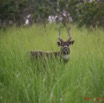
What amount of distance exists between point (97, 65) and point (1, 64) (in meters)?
1.34

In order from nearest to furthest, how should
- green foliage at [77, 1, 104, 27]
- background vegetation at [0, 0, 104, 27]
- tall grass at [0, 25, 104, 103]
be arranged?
tall grass at [0, 25, 104, 103] → green foliage at [77, 1, 104, 27] → background vegetation at [0, 0, 104, 27]

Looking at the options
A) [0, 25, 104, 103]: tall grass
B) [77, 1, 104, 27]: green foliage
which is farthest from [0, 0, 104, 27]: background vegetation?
[0, 25, 104, 103]: tall grass

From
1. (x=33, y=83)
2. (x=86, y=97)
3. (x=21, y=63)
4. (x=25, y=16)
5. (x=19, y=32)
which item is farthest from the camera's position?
(x=25, y=16)

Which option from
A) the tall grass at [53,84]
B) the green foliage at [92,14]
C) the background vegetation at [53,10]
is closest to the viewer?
the tall grass at [53,84]

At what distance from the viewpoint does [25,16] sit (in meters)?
13.8

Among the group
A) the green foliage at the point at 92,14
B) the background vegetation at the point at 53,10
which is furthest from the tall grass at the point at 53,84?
the background vegetation at the point at 53,10

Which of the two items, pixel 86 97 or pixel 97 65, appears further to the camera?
pixel 97 65

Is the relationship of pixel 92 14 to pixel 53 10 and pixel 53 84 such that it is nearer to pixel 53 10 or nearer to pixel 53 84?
pixel 53 10

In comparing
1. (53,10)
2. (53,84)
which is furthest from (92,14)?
(53,84)

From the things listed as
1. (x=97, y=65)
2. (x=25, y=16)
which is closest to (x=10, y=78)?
(x=97, y=65)

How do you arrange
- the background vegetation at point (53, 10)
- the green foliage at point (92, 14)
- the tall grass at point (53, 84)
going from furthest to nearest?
the background vegetation at point (53, 10), the green foliage at point (92, 14), the tall grass at point (53, 84)

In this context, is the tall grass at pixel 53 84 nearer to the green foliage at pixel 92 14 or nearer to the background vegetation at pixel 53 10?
the green foliage at pixel 92 14

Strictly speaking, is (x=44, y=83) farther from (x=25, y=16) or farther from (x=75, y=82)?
(x=25, y=16)

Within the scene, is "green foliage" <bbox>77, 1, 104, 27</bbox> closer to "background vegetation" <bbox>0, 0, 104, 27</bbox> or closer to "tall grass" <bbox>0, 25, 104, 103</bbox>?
"background vegetation" <bbox>0, 0, 104, 27</bbox>
